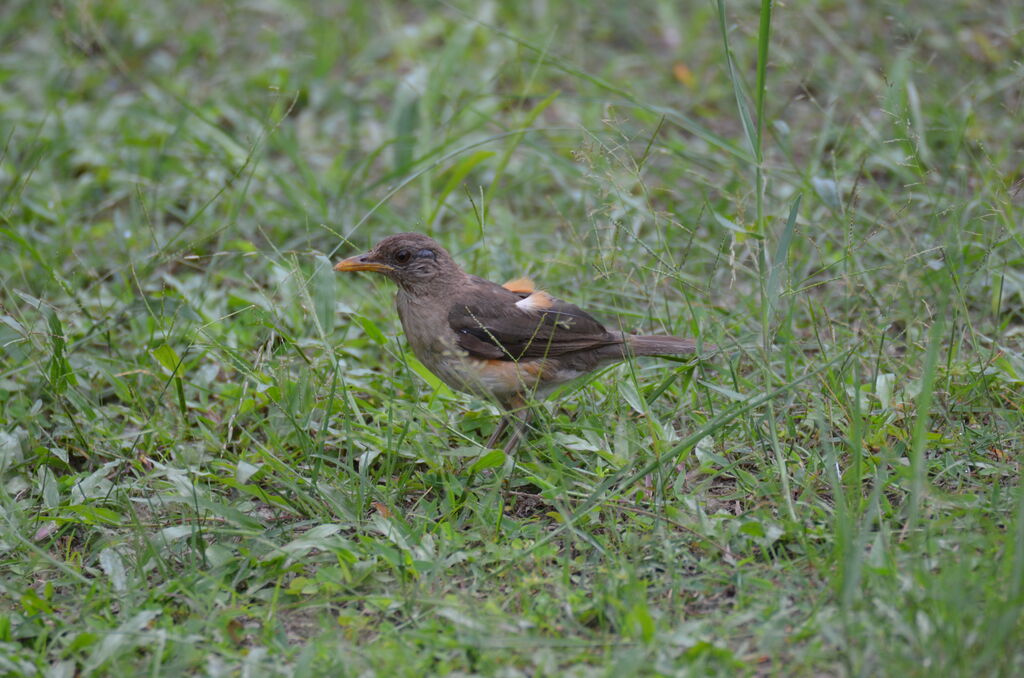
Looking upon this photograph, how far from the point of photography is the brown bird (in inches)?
193

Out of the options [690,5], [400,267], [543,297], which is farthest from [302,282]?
[690,5]

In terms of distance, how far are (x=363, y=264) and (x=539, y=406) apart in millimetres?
1278

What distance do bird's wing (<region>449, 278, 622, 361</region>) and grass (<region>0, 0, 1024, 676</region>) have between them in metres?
0.27

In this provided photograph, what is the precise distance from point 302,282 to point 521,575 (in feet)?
4.84

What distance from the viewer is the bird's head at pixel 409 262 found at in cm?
529

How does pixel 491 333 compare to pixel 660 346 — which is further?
pixel 491 333

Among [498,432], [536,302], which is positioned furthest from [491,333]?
[498,432]

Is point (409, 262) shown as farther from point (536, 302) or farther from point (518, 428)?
point (518, 428)

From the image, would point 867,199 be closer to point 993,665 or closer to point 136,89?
point 993,665

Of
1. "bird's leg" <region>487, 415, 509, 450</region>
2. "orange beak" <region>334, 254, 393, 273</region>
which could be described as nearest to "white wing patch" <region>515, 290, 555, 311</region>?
"bird's leg" <region>487, 415, 509, 450</region>

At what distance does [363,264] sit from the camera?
5281 millimetres

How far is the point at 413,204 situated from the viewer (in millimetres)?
7148

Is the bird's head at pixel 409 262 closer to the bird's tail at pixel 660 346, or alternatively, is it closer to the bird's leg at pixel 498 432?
the bird's leg at pixel 498 432

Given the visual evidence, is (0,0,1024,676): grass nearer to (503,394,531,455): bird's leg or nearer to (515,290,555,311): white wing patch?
(503,394,531,455): bird's leg
